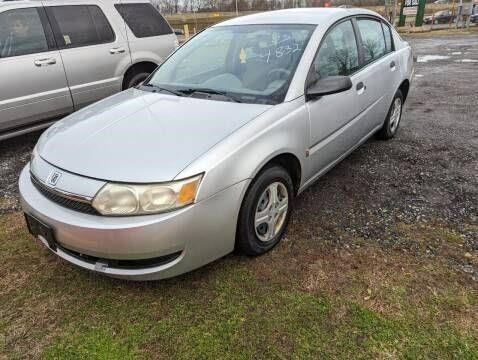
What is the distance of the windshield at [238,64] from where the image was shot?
3.06 m

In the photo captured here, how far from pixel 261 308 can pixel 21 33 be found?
4.45m

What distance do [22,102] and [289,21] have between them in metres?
3.33

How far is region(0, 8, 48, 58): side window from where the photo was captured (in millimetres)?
4727

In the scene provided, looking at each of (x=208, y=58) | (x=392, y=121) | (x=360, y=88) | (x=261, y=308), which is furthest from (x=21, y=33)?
(x=392, y=121)

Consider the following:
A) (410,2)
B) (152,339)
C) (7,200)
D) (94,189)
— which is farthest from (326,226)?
(410,2)

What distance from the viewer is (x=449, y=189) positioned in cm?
380

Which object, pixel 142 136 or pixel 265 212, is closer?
A: pixel 142 136

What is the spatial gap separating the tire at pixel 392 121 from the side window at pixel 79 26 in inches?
151

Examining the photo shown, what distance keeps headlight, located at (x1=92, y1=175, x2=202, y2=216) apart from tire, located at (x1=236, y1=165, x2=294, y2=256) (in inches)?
19.4

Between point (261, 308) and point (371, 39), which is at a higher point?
point (371, 39)

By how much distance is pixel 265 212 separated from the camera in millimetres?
2850

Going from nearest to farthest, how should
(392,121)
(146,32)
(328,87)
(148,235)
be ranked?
(148,235)
(328,87)
(392,121)
(146,32)

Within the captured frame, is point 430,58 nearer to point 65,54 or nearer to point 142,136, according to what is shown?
point 65,54

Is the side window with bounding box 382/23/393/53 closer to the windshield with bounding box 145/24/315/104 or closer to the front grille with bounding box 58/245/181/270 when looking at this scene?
the windshield with bounding box 145/24/315/104
